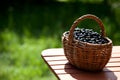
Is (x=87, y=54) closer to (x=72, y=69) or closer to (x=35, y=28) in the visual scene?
(x=72, y=69)

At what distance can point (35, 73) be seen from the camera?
3990mm

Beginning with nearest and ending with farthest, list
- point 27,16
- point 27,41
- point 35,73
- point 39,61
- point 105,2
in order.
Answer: point 35,73 < point 39,61 < point 27,41 < point 27,16 < point 105,2

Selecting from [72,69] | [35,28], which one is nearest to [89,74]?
[72,69]

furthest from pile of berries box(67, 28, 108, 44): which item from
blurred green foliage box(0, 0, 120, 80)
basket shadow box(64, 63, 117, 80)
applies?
blurred green foliage box(0, 0, 120, 80)

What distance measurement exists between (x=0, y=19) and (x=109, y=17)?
1.92 meters

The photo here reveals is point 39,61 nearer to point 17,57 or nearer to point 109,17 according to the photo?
point 17,57

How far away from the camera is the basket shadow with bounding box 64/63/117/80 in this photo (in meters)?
1.87

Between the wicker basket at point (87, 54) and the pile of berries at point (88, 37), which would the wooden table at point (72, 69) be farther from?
the pile of berries at point (88, 37)

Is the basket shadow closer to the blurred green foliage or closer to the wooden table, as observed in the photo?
the wooden table

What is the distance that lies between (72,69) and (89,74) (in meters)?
0.11

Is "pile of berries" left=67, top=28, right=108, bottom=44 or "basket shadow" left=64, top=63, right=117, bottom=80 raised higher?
"pile of berries" left=67, top=28, right=108, bottom=44

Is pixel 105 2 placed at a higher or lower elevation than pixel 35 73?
higher

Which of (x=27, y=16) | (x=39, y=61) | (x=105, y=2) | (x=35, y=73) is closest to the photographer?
(x=35, y=73)

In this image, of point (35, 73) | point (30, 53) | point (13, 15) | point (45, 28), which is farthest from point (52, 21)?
point (35, 73)
